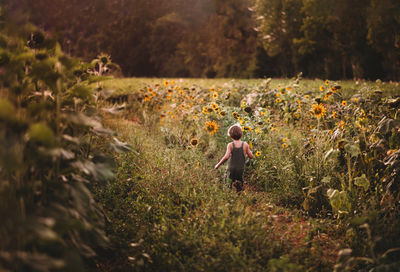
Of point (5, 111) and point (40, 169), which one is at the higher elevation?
point (5, 111)

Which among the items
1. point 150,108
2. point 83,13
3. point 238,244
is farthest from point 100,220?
point 83,13

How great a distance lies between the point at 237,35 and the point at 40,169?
2258 centimetres

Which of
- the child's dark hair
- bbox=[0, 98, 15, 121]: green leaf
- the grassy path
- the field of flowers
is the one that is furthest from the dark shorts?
bbox=[0, 98, 15, 121]: green leaf

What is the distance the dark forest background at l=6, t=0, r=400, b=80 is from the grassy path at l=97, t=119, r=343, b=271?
10.7 meters

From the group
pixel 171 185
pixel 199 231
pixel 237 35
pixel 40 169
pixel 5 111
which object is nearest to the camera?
pixel 5 111

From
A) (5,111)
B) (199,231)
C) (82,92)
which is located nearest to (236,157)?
(199,231)

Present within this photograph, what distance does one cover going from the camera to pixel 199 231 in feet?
8.09

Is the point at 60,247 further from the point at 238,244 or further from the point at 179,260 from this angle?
the point at 238,244

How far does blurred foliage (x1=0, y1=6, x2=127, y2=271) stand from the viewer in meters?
1.37

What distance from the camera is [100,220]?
2111 millimetres

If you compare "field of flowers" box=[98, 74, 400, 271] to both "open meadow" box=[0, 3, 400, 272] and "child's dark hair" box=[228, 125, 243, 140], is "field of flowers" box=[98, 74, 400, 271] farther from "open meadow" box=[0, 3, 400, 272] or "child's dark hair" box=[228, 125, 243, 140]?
"child's dark hair" box=[228, 125, 243, 140]

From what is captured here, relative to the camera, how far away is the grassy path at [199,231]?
2.19 m

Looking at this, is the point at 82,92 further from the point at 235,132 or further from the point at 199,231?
the point at 235,132

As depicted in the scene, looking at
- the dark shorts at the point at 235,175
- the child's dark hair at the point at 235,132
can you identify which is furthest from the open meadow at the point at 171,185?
the child's dark hair at the point at 235,132
